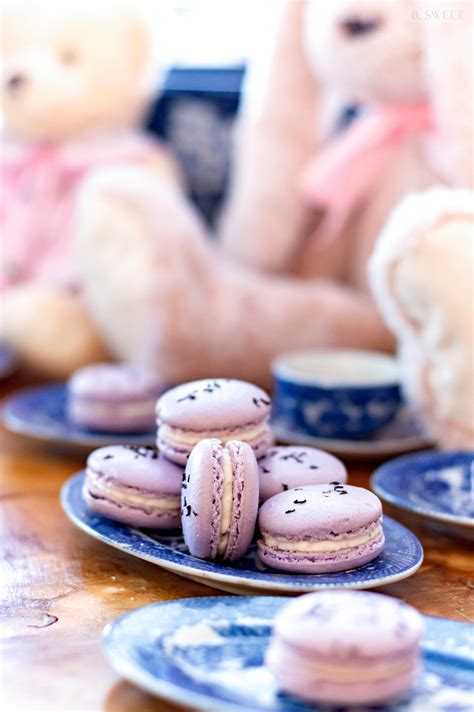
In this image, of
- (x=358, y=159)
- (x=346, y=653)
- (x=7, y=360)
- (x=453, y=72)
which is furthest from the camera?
(x=7, y=360)

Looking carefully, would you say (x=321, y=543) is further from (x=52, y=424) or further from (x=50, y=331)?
(x=50, y=331)

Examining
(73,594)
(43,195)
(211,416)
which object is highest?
(43,195)

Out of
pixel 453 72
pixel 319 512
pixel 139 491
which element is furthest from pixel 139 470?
pixel 453 72

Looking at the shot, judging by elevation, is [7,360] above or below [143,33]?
below

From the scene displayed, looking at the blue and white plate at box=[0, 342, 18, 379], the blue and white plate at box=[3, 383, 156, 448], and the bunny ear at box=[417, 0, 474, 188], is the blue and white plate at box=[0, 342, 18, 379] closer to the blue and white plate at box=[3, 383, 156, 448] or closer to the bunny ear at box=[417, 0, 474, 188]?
the blue and white plate at box=[3, 383, 156, 448]

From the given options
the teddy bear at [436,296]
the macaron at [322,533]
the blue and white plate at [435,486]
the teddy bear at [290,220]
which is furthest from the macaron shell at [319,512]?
the teddy bear at [290,220]

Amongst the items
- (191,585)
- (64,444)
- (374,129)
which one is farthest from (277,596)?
(374,129)
